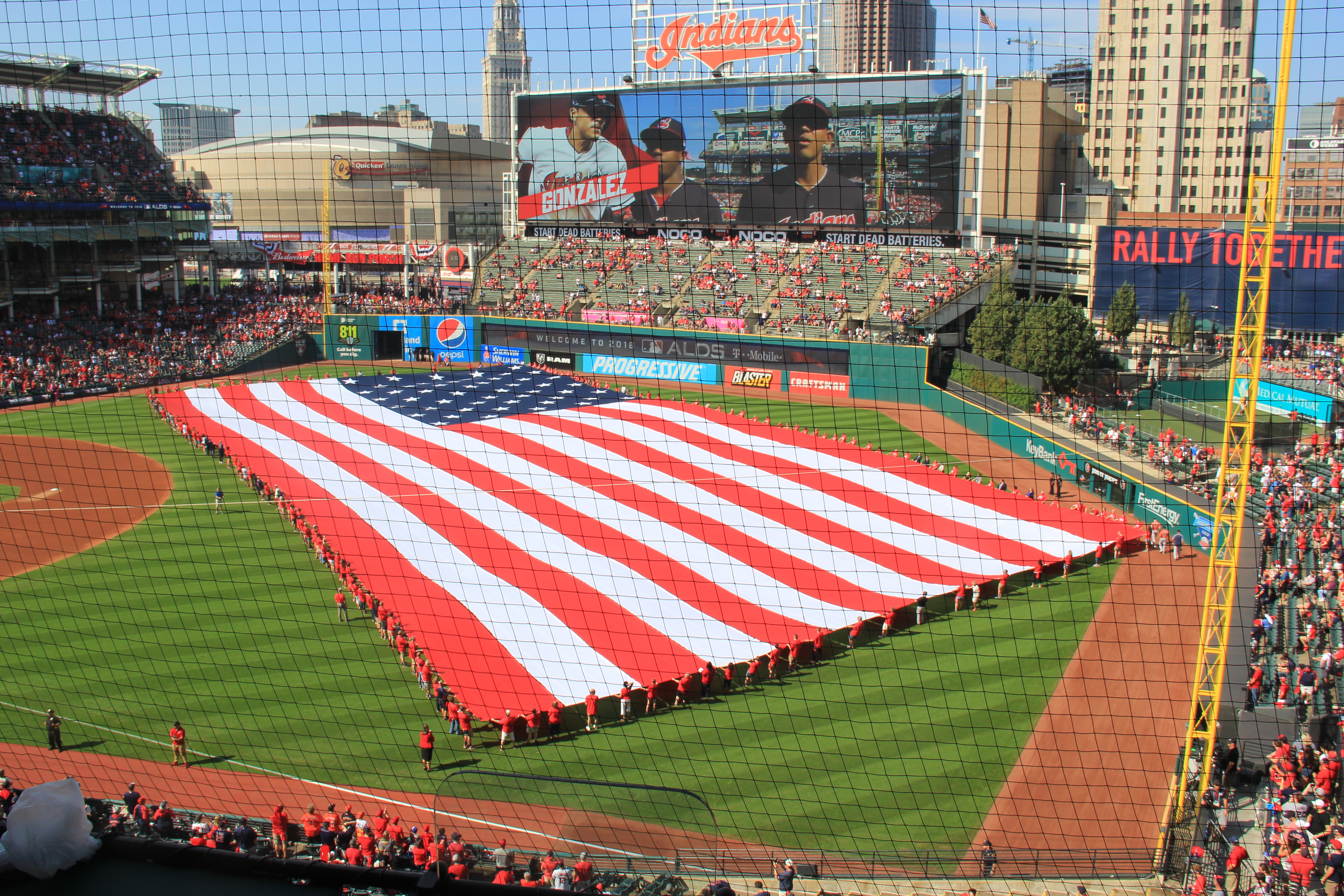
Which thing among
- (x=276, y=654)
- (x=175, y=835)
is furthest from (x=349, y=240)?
(x=175, y=835)

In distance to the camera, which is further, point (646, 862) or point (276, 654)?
point (276, 654)

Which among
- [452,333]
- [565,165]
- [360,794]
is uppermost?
[565,165]

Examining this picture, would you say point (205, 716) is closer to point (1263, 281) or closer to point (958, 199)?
point (1263, 281)

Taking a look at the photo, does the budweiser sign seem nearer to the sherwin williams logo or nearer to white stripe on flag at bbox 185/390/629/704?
white stripe on flag at bbox 185/390/629/704

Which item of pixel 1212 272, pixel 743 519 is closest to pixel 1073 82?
pixel 1212 272

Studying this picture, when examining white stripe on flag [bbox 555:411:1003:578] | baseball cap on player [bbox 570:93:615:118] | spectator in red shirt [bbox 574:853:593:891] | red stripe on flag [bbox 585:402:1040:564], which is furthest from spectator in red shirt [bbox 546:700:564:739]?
baseball cap on player [bbox 570:93:615:118]

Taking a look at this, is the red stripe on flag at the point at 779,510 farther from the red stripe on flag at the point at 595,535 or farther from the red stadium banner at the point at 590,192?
the red stadium banner at the point at 590,192

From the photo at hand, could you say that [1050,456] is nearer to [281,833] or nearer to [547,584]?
[547,584]
